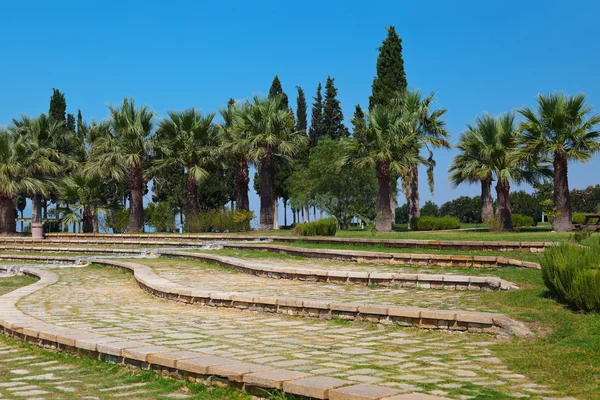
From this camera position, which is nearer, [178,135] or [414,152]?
[414,152]

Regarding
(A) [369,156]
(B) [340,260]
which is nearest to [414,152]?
(A) [369,156]

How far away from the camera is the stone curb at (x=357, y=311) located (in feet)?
23.0

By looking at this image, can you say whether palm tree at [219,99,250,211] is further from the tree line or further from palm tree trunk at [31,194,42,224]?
palm tree trunk at [31,194,42,224]

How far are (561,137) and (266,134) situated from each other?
1469 cm

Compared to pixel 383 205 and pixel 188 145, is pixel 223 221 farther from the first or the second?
pixel 383 205

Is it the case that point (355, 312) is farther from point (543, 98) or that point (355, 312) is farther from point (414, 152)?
point (414, 152)

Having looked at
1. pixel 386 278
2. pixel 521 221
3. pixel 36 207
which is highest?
pixel 36 207

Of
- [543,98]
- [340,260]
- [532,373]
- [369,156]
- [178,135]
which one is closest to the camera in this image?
[532,373]

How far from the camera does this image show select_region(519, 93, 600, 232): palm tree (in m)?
24.9

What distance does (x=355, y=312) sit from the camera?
810 centimetres

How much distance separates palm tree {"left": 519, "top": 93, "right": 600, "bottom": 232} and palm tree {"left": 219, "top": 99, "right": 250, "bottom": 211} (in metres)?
14.8

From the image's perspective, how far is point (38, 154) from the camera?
37469 mm

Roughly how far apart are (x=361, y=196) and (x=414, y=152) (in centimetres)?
847

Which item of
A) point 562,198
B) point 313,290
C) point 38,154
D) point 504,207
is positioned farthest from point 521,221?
point 38,154
